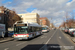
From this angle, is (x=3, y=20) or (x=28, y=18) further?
(x=28, y=18)

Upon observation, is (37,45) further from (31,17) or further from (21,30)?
(31,17)

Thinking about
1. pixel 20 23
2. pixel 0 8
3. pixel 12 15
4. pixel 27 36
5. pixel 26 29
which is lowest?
Result: pixel 27 36

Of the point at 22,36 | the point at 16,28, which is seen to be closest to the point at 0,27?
the point at 16,28

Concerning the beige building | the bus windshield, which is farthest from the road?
the beige building

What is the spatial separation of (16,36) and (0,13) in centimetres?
3630

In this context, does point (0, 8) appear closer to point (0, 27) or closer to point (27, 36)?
point (0, 27)

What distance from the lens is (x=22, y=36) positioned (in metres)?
13.8

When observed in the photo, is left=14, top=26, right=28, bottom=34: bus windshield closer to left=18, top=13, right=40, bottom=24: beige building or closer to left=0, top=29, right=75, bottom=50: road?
left=0, top=29, right=75, bottom=50: road

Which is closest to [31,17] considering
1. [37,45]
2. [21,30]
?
[21,30]

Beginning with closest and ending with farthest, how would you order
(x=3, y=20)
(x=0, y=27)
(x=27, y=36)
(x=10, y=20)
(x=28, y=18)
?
(x=27, y=36)
(x=0, y=27)
(x=10, y=20)
(x=3, y=20)
(x=28, y=18)

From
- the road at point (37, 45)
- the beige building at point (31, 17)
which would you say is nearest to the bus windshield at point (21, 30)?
the road at point (37, 45)

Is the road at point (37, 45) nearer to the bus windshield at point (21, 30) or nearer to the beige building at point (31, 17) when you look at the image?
the bus windshield at point (21, 30)

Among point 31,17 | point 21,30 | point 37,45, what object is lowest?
point 37,45

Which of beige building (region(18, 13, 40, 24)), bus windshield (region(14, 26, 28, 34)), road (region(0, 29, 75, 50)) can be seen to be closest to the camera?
road (region(0, 29, 75, 50))
